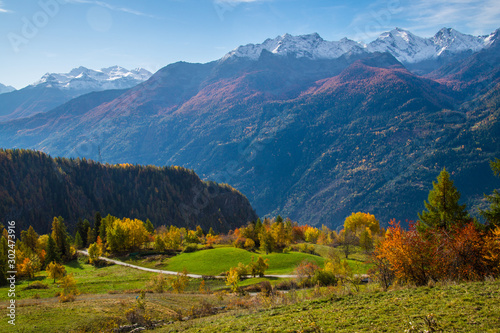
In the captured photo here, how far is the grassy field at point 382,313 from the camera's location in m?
17.2

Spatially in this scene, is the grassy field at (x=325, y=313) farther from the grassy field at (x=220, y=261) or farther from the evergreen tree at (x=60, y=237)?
the evergreen tree at (x=60, y=237)

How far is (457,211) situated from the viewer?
137 feet

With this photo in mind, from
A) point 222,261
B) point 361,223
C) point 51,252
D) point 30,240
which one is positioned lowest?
point 222,261

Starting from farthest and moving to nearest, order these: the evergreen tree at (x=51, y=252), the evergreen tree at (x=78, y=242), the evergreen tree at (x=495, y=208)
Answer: the evergreen tree at (x=78, y=242) < the evergreen tree at (x=51, y=252) < the evergreen tree at (x=495, y=208)

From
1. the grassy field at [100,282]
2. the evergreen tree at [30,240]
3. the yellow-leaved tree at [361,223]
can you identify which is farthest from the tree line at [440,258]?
the yellow-leaved tree at [361,223]

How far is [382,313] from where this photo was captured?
20.1 meters

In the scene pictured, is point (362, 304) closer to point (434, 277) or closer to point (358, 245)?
point (434, 277)

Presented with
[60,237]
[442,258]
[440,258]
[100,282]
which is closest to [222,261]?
[100,282]

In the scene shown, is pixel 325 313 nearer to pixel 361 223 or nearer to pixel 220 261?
pixel 220 261

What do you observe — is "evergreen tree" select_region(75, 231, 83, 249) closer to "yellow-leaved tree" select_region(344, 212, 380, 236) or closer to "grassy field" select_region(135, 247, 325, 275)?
"grassy field" select_region(135, 247, 325, 275)

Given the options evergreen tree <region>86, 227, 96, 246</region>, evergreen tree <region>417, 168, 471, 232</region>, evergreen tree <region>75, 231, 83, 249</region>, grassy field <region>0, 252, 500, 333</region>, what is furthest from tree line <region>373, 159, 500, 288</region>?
evergreen tree <region>75, 231, 83, 249</region>

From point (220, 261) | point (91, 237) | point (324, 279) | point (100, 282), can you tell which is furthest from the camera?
point (91, 237)

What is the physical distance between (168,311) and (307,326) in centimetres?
2067

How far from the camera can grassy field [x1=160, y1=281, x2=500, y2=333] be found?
1719 centimetres
